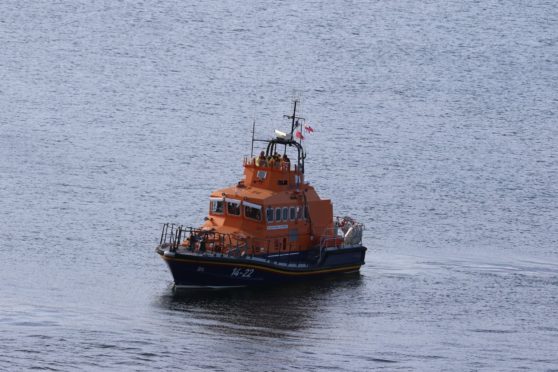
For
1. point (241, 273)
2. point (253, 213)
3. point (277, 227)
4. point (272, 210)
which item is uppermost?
point (272, 210)

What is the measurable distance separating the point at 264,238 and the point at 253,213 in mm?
1430

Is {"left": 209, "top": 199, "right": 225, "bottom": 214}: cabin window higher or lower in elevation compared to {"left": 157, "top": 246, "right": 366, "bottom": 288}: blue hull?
higher

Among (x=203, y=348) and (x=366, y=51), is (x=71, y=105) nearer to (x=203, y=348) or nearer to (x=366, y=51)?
(x=366, y=51)

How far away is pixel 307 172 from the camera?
333ft

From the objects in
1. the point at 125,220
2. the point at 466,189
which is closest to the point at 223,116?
the point at 466,189

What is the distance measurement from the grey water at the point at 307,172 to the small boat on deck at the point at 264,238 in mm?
1134

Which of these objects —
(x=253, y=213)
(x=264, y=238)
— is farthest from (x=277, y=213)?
(x=264, y=238)

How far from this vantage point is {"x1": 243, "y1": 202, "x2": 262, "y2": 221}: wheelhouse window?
236ft

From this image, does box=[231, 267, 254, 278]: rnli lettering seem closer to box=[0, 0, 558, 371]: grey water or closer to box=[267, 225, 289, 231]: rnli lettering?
box=[0, 0, 558, 371]: grey water

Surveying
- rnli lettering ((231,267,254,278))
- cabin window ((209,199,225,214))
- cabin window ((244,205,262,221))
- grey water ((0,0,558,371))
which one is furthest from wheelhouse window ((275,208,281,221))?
grey water ((0,0,558,371))

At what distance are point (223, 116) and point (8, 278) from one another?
175 ft

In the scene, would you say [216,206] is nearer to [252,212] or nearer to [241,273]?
[252,212]

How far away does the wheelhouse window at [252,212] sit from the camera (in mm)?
71938

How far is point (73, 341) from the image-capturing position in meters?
59.1
